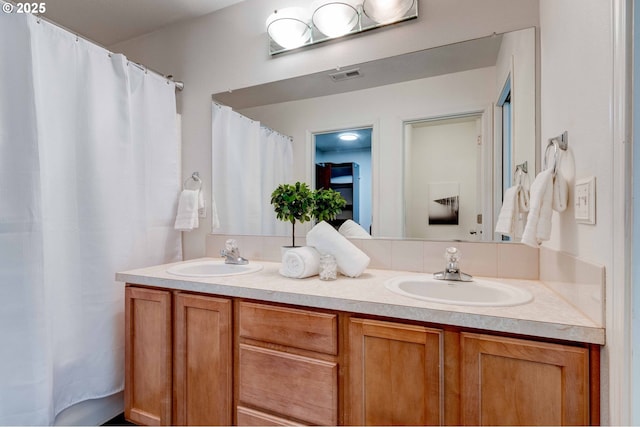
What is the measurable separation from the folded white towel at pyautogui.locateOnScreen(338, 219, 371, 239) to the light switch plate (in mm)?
873

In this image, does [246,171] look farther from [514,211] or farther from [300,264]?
[514,211]

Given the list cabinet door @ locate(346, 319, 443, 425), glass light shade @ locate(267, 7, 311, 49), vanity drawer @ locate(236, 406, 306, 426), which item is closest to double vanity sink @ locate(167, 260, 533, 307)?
cabinet door @ locate(346, 319, 443, 425)

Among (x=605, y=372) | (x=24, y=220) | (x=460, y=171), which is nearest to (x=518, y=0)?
(x=460, y=171)

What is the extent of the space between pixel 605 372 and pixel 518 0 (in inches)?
56.8

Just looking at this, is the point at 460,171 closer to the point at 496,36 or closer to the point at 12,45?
the point at 496,36

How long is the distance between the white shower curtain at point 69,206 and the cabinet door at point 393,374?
1306 millimetres

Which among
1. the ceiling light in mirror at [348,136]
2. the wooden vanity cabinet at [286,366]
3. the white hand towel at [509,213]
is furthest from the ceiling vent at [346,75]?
the wooden vanity cabinet at [286,366]

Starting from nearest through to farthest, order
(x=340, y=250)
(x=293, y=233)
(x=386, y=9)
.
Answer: (x=340, y=250) < (x=386, y=9) < (x=293, y=233)

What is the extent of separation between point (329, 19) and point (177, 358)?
1798mm

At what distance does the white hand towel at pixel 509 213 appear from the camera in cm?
125

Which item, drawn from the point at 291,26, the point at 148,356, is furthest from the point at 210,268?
the point at 291,26

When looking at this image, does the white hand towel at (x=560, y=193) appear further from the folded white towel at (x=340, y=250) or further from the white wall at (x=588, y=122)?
the folded white towel at (x=340, y=250)

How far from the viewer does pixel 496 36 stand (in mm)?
1351

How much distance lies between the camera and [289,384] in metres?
1.11
